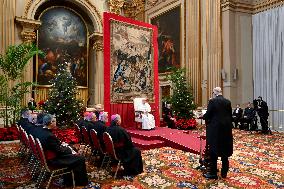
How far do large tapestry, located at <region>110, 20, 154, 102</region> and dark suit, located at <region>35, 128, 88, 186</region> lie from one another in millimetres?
5473

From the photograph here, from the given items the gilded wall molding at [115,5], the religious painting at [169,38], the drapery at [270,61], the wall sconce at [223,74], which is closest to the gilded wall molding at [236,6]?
the drapery at [270,61]

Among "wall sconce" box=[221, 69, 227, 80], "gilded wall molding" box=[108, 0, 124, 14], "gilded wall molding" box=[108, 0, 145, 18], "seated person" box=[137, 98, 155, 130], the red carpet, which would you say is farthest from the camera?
"gilded wall molding" box=[108, 0, 145, 18]

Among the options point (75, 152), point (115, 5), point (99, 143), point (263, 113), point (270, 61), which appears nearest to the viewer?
point (75, 152)

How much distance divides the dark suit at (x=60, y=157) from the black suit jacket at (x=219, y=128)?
2.24 m

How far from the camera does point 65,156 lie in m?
4.48

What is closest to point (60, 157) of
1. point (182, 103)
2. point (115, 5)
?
point (182, 103)

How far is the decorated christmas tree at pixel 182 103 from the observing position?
12.8 metres

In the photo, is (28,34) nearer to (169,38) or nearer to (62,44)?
(62,44)

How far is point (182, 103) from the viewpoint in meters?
13.0

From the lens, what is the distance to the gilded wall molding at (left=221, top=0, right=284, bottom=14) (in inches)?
492

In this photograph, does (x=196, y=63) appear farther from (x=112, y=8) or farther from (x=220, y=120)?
(x=220, y=120)

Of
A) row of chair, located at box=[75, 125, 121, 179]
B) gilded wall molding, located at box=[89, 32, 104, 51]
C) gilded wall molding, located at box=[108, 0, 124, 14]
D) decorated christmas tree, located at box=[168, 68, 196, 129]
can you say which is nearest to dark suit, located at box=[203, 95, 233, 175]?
row of chair, located at box=[75, 125, 121, 179]

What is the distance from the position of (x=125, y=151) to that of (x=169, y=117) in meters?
7.49

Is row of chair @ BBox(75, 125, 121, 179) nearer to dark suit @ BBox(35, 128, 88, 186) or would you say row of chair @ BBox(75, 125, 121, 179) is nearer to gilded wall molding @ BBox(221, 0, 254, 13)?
dark suit @ BBox(35, 128, 88, 186)
